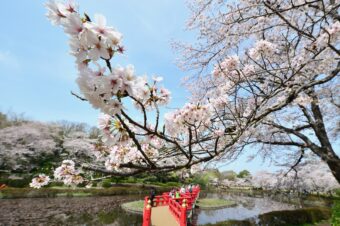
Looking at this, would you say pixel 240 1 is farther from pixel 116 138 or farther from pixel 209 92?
pixel 116 138

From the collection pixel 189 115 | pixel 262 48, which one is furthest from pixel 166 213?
pixel 189 115

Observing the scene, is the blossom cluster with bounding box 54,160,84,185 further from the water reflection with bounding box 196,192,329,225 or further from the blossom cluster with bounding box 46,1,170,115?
the water reflection with bounding box 196,192,329,225

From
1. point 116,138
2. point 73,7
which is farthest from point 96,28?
point 116,138

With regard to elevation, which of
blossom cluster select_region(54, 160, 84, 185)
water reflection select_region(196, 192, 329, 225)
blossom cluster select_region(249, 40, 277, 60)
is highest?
blossom cluster select_region(249, 40, 277, 60)

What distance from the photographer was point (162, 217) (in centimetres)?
1116

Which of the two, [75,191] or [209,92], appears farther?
[75,191]

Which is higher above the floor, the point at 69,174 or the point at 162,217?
the point at 69,174

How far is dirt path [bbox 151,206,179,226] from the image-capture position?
1017 cm

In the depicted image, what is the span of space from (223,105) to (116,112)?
8.96ft

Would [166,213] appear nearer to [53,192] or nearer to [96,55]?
[96,55]

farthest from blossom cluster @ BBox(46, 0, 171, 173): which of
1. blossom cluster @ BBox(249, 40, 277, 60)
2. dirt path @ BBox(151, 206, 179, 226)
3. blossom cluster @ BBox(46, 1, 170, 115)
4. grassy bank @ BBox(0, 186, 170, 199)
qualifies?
grassy bank @ BBox(0, 186, 170, 199)

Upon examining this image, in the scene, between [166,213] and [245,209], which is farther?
[245,209]

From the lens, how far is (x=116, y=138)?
174 cm

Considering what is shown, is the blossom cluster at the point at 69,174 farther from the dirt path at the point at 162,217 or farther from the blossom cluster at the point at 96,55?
the dirt path at the point at 162,217
